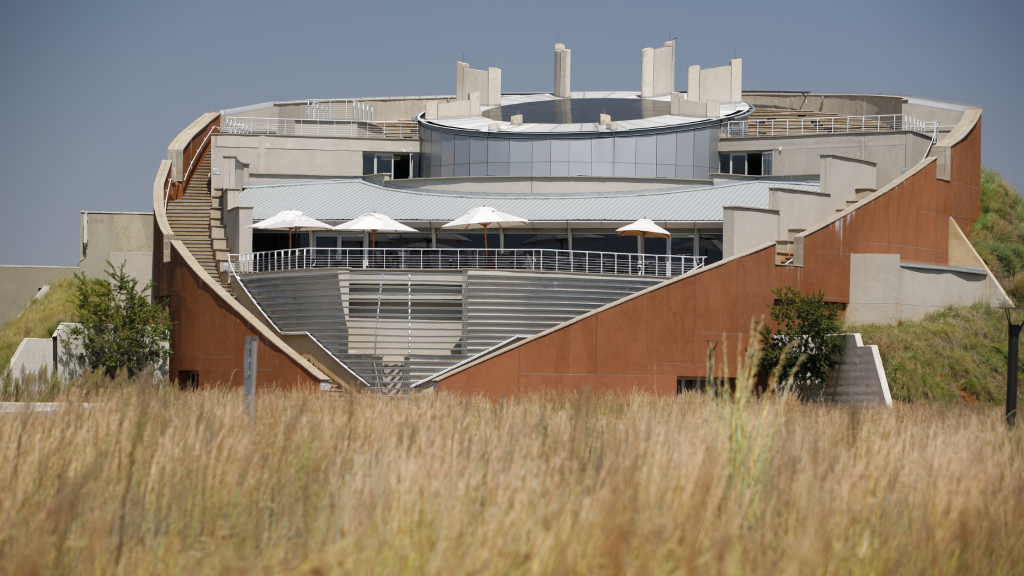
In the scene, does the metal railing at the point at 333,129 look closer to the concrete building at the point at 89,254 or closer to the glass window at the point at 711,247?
the concrete building at the point at 89,254

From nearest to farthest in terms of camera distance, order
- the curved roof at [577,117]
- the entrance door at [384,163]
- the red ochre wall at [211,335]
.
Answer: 1. the red ochre wall at [211,335]
2. the curved roof at [577,117]
3. the entrance door at [384,163]

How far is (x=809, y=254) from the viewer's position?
89.3 feet

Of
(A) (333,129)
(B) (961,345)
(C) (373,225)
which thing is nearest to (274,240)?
(A) (333,129)

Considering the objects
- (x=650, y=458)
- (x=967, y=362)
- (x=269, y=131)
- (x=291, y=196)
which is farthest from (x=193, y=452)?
(x=269, y=131)

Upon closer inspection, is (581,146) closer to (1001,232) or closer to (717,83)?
(717,83)

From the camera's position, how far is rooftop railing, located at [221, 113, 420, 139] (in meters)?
43.4

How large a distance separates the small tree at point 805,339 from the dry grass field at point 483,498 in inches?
552

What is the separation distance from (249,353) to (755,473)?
7.69 metres

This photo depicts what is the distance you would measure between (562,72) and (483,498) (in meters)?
43.5

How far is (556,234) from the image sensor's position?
1410 inches

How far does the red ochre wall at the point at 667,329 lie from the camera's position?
82.1 ft

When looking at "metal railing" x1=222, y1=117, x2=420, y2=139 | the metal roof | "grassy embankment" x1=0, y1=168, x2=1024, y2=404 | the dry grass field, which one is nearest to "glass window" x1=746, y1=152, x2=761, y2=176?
the metal roof

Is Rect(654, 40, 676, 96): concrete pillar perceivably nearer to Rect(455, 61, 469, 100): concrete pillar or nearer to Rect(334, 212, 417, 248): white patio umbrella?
Rect(455, 61, 469, 100): concrete pillar

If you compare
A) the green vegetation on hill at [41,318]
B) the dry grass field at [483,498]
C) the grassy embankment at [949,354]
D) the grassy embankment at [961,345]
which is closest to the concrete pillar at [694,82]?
the grassy embankment at [961,345]
